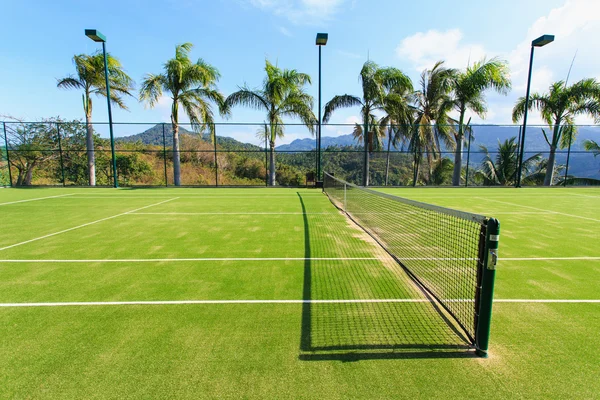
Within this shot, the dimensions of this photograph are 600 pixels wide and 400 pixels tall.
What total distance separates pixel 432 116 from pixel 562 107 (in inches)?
349

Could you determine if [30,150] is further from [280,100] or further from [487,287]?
[487,287]

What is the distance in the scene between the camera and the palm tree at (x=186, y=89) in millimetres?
20641

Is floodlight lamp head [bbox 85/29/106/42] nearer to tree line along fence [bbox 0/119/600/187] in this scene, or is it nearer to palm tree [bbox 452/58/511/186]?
tree line along fence [bbox 0/119/600/187]

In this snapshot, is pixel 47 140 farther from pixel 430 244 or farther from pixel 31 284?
pixel 430 244

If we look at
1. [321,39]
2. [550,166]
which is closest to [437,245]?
[321,39]

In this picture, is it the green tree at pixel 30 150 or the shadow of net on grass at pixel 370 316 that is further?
the green tree at pixel 30 150

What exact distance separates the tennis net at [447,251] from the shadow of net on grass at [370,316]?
0.21 m

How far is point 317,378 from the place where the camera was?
255 cm

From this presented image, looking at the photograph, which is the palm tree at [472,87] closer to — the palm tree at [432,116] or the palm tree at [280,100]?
the palm tree at [432,116]

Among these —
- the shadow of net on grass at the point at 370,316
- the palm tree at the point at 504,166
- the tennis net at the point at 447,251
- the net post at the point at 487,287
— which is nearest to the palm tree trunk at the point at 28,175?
the tennis net at the point at 447,251

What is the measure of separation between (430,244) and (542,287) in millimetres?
2265

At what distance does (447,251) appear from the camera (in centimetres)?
600

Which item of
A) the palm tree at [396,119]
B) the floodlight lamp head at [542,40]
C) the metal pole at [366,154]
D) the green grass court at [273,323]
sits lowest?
the green grass court at [273,323]

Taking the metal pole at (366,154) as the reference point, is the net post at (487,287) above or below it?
below
